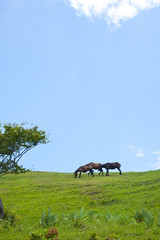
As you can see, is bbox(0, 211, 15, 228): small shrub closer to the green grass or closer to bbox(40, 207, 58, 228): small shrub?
the green grass

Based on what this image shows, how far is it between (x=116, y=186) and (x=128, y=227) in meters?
16.8

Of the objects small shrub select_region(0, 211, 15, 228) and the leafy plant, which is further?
small shrub select_region(0, 211, 15, 228)

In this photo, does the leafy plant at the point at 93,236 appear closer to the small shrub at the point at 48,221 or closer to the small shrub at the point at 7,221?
the small shrub at the point at 48,221

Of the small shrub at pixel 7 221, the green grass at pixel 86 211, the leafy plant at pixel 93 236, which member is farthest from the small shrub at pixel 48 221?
the leafy plant at pixel 93 236

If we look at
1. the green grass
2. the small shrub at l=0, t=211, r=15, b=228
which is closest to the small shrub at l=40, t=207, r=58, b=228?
the green grass

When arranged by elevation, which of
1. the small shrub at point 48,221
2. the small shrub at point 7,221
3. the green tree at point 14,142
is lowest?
the small shrub at point 7,221

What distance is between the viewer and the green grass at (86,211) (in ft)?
39.4

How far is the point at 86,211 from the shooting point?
15.9m

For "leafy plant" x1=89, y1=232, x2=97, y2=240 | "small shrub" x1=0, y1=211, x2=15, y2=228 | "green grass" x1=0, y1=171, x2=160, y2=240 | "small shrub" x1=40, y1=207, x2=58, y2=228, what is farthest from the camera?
"small shrub" x1=0, y1=211, x2=15, y2=228

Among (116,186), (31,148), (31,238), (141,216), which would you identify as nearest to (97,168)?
(116,186)

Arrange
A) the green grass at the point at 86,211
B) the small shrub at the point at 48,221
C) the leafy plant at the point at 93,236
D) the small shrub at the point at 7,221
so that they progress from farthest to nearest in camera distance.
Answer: the small shrub at the point at 7,221 < the small shrub at the point at 48,221 < the green grass at the point at 86,211 < the leafy plant at the point at 93,236

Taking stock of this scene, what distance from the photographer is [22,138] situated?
24.3 m

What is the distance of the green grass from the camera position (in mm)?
12023

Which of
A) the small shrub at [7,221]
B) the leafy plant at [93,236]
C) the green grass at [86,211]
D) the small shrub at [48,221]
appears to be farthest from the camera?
the small shrub at [7,221]
